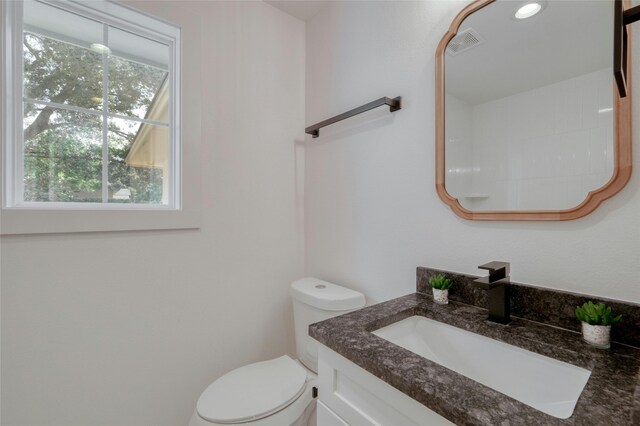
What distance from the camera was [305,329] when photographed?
1.36 meters

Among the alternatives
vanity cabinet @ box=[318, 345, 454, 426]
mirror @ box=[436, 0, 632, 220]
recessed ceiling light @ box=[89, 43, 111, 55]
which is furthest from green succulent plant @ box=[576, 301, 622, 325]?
recessed ceiling light @ box=[89, 43, 111, 55]

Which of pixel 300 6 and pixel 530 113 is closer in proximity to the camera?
pixel 530 113

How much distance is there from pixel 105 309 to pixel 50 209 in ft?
1.45

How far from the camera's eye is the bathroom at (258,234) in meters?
0.99

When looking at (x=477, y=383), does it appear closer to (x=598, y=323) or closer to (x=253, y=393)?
(x=598, y=323)

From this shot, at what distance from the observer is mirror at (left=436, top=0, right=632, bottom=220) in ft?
2.38

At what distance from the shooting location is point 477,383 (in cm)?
52

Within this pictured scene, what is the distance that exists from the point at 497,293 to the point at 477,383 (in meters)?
0.35

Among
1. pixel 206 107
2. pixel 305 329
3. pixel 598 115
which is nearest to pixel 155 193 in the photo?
pixel 206 107

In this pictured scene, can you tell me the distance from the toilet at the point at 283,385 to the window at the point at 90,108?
81 centimetres

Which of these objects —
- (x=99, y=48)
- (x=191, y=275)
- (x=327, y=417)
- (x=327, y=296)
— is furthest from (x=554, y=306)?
(x=99, y=48)

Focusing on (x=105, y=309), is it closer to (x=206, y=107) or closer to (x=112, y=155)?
(x=112, y=155)

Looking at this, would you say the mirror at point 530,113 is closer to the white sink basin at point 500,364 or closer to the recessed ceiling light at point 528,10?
the recessed ceiling light at point 528,10

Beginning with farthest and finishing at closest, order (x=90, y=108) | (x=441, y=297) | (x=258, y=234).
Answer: (x=258, y=234), (x=90, y=108), (x=441, y=297)
